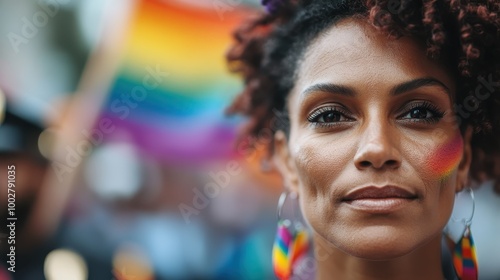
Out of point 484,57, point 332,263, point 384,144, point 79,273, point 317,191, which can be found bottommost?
point 79,273

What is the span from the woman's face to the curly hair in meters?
0.05

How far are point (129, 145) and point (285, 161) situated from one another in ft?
4.10

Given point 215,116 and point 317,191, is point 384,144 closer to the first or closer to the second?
point 317,191

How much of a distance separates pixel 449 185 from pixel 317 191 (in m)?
0.36

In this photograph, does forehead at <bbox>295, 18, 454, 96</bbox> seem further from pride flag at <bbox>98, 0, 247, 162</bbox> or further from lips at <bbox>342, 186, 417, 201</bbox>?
pride flag at <bbox>98, 0, 247, 162</bbox>

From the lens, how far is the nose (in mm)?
1506

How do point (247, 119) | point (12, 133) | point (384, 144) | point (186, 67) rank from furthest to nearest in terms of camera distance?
point (186, 67) < point (12, 133) < point (247, 119) < point (384, 144)

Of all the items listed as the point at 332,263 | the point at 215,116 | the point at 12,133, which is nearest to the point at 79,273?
the point at 12,133

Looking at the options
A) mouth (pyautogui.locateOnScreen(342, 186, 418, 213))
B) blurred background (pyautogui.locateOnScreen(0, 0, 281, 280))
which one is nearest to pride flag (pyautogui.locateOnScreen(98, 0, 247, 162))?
blurred background (pyautogui.locateOnScreen(0, 0, 281, 280))

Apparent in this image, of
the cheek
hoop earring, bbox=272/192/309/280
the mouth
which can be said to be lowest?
hoop earring, bbox=272/192/309/280

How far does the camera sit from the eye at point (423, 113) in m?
1.62

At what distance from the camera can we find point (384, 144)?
60.0 inches

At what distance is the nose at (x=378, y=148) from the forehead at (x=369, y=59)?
13cm

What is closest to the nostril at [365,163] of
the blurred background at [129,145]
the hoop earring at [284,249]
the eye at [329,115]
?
the eye at [329,115]
